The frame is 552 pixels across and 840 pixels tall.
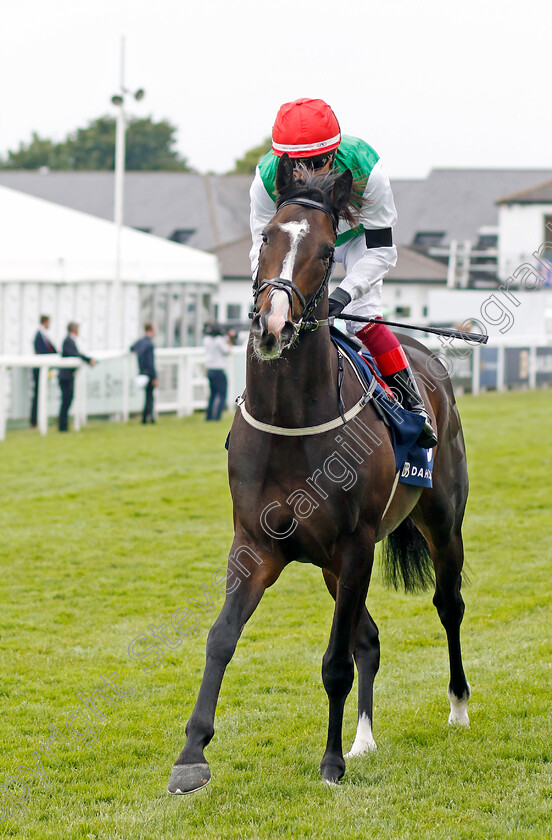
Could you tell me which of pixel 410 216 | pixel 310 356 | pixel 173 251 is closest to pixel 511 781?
pixel 310 356

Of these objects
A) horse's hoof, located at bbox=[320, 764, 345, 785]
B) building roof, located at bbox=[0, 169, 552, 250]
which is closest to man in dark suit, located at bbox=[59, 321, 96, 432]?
horse's hoof, located at bbox=[320, 764, 345, 785]

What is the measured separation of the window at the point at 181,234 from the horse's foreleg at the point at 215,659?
4454 cm

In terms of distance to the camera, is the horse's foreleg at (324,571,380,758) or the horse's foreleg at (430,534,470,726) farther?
the horse's foreleg at (430,534,470,726)

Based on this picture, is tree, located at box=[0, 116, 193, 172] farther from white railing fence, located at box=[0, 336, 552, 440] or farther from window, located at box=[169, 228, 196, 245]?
white railing fence, located at box=[0, 336, 552, 440]

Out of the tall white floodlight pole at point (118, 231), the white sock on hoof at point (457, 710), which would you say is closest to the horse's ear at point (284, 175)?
the white sock on hoof at point (457, 710)

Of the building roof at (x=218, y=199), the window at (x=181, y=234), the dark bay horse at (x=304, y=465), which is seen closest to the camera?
the dark bay horse at (x=304, y=465)

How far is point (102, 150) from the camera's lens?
6938 cm

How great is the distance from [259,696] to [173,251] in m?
18.1

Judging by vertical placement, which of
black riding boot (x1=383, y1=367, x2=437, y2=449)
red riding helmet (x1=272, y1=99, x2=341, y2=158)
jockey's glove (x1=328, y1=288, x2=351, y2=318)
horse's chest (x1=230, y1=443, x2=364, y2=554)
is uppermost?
red riding helmet (x1=272, y1=99, x2=341, y2=158)

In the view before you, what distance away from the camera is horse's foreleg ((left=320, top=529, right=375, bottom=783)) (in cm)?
380

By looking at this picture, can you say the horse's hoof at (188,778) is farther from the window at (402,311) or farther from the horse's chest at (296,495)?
the window at (402,311)

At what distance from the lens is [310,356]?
372cm

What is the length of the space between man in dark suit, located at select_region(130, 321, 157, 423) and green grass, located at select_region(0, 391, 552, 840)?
7688 millimetres

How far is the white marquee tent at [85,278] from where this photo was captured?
18.2 m
